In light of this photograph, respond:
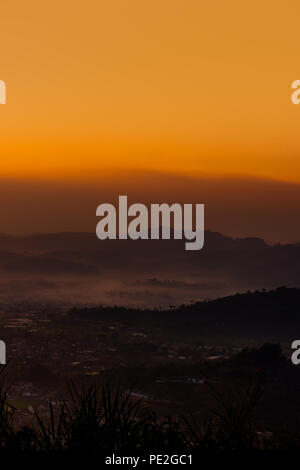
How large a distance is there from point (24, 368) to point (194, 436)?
116182 millimetres

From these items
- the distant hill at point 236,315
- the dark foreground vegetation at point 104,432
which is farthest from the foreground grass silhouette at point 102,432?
the distant hill at point 236,315

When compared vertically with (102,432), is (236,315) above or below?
above

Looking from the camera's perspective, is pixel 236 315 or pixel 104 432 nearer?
pixel 104 432

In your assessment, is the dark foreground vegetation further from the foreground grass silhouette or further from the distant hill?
the distant hill

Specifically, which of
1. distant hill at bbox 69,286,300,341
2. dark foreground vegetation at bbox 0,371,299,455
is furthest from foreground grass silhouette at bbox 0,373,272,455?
distant hill at bbox 69,286,300,341

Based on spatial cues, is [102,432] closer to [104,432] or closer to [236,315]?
[104,432]

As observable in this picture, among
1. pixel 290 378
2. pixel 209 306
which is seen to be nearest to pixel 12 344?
pixel 290 378

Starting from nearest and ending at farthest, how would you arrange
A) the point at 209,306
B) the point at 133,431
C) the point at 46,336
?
the point at 133,431 → the point at 46,336 → the point at 209,306

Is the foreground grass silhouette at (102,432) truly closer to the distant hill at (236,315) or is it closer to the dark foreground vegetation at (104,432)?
the dark foreground vegetation at (104,432)

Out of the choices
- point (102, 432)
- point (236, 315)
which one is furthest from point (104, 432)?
point (236, 315)

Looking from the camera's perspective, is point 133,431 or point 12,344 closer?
point 133,431

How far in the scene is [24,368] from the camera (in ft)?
406
